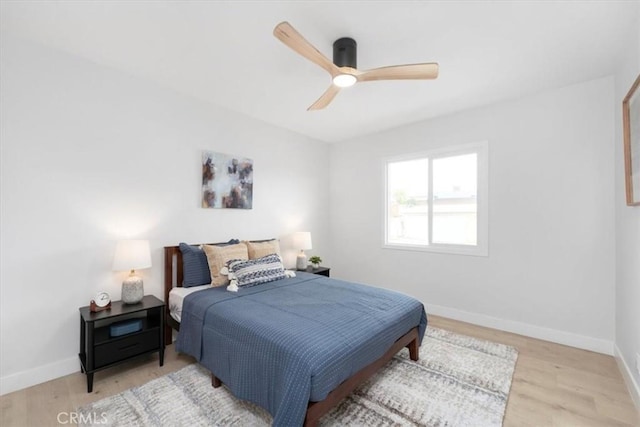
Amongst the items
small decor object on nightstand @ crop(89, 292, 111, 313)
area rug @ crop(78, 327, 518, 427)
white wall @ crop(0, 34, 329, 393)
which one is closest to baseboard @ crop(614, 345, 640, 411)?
area rug @ crop(78, 327, 518, 427)

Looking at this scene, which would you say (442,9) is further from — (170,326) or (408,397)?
(170,326)

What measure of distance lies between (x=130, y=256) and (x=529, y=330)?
4.05 m

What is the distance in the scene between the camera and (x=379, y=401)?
6.49 ft

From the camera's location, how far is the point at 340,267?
485 cm

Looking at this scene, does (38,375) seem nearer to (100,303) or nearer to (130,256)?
(100,303)

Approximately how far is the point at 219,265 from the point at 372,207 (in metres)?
2.50

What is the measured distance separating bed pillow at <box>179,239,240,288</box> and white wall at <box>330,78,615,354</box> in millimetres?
2695

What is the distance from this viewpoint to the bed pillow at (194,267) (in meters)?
2.88

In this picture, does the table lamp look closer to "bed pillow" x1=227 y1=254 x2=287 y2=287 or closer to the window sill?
"bed pillow" x1=227 y1=254 x2=287 y2=287

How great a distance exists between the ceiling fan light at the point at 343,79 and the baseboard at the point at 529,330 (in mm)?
3049

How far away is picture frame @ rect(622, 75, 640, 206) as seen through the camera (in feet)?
6.39

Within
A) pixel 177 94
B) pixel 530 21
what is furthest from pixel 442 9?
pixel 177 94

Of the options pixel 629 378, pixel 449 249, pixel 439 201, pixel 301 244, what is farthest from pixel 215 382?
pixel 439 201

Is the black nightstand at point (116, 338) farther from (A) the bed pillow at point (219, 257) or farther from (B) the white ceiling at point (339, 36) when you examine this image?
(B) the white ceiling at point (339, 36)
